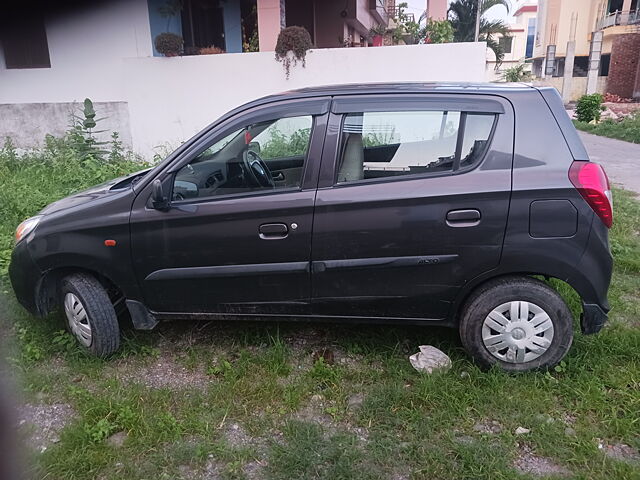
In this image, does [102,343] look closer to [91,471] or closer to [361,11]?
[91,471]

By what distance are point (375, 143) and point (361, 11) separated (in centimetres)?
1331

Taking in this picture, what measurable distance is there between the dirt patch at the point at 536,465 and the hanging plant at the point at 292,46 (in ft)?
25.5

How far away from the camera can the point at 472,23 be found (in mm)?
32125

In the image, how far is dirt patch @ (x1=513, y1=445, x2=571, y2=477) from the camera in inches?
97.9

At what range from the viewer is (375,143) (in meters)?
3.21

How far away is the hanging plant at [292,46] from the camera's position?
8902 mm

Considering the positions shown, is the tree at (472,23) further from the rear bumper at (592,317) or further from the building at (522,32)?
the rear bumper at (592,317)

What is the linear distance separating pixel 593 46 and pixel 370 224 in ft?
106

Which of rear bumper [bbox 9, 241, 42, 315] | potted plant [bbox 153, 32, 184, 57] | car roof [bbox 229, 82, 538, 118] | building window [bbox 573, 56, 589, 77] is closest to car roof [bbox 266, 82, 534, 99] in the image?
car roof [bbox 229, 82, 538, 118]

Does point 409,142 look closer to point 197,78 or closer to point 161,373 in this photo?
point 161,373

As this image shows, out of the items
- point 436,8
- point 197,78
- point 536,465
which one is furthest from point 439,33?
point 536,465

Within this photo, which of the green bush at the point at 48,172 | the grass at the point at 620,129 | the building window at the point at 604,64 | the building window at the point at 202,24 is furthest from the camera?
the building window at the point at 604,64

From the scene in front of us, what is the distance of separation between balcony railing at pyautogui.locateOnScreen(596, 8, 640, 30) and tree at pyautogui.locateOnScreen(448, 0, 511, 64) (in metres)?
5.86

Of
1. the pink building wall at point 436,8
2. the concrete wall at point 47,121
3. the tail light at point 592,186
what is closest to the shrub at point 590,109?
the pink building wall at point 436,8
